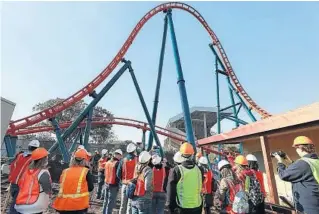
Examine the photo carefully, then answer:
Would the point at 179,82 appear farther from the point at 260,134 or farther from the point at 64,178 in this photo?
the point at 64,178

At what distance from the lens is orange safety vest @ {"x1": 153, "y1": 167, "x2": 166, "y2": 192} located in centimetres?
521

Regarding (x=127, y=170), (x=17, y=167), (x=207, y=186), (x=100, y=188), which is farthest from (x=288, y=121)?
(x=100, y=188)

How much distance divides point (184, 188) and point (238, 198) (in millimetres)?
769

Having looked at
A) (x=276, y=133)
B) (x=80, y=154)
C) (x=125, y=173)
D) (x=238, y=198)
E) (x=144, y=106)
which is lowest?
(x=238, y=198)

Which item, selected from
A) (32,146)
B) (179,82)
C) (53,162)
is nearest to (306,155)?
(32,146)

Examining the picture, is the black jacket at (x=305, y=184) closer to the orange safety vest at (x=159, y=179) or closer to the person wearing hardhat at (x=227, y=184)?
the person wearing hardhat at (x=227, y=184)

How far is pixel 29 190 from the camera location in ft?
9.62

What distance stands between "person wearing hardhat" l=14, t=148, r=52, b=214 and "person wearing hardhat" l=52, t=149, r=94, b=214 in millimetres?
202

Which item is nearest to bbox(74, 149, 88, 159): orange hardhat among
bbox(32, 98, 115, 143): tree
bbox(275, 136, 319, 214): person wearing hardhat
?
bbox(275, 136, 319, 214): person wearing hardhat

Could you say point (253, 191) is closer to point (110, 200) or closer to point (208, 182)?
point (208, 182)

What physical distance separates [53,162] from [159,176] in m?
8.86

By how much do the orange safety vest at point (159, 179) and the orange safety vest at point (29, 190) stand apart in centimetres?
270

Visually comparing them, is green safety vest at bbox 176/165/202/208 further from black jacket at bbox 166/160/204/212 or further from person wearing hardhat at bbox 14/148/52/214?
person wearing hardhat at bbox 14/148/52/214

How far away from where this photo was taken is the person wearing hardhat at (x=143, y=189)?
4.07m
